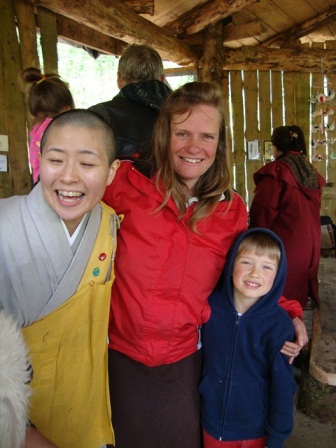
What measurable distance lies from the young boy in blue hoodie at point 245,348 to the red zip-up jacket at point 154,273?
0.55 feet

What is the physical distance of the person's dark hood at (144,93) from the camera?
6.63 feet

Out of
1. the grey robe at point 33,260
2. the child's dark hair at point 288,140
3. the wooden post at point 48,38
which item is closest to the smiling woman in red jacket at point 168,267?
the grey robe at point 33,260

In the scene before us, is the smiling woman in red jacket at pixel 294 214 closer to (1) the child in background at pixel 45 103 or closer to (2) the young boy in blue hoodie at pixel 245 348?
(2) the young boy in blue hoodie at pixel 245 348

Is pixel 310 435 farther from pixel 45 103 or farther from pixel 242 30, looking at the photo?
pixel 242 30

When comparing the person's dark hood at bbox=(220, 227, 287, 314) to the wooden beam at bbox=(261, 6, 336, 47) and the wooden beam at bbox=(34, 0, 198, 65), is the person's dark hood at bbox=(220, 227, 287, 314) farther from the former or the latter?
the wooden beam at bbox=(261, 6, 336, 47)

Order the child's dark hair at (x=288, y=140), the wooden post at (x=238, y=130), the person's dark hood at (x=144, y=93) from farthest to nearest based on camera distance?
the wooden post at (x=238, y=130) < the child's dark hair at (x=288, y=140) < the person's dark hood at (x=144, y=93)

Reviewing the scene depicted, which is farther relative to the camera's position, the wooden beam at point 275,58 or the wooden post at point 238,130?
the wooden post at point 238,130

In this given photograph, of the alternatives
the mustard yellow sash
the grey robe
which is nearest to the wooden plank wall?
the mustard yellow sash

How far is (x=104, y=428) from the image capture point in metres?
1.48

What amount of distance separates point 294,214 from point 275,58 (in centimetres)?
395

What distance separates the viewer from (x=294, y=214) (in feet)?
9.87

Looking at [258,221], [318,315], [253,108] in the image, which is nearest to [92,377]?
[318,315]

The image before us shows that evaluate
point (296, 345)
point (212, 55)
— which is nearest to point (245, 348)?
point (296, 345)

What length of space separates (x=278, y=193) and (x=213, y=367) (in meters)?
1.68
